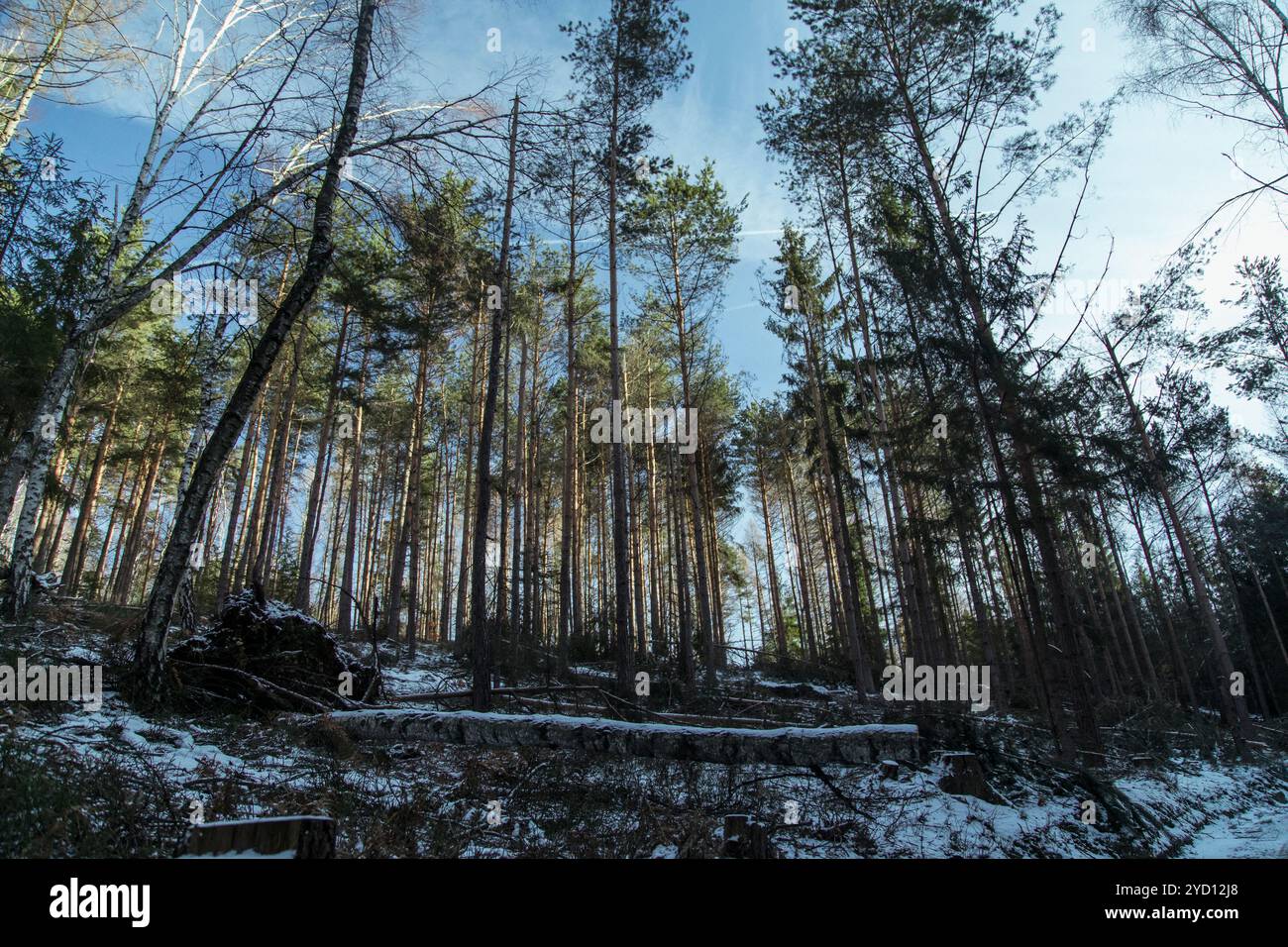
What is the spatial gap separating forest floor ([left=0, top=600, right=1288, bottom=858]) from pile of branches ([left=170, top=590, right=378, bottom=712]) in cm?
30

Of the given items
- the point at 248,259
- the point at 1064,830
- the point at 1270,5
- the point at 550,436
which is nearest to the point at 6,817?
the point at 248,259

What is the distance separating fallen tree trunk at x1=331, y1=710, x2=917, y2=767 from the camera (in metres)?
5.31

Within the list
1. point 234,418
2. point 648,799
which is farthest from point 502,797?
point 234,418

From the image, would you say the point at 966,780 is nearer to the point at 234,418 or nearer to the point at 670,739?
the point at 670,739

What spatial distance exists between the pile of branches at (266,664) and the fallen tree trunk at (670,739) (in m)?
1.57

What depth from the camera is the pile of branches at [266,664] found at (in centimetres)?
603

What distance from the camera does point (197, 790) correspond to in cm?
364

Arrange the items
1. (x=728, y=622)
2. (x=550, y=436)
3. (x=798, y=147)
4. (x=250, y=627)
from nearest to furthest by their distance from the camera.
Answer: (x=250, y=627), (x=798, y=147), (x=550, y=436), (x=728, y=622)

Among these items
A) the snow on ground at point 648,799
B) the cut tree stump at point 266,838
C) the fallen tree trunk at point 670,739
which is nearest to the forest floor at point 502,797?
the snow on ground at point 648,799

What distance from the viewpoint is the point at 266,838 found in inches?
81.7

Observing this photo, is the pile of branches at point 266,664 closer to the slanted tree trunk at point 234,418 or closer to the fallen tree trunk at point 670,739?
the slanted tree trunk at point 234,418

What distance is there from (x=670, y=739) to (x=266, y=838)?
Answer: 150 inches
